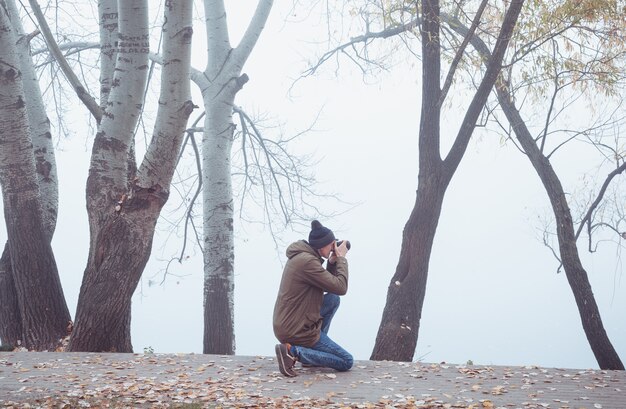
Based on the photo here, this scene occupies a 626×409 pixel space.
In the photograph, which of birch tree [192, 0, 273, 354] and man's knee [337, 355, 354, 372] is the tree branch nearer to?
birch tree [192, 0, 273, 354]

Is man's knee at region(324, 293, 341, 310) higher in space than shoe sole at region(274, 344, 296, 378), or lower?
higher

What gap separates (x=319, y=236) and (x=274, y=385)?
59.6 inches

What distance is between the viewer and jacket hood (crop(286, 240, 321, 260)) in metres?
7.76

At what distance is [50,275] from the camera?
1047 cm

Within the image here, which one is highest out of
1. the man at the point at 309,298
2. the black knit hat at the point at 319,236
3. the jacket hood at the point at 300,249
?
the black knit hat at the point at 319,236

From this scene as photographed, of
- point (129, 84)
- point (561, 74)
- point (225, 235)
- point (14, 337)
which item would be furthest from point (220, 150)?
point (561, 74)

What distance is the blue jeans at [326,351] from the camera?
7.82 metres

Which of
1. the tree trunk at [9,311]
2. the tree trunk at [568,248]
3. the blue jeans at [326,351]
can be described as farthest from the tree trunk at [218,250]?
the tree trunk at [568,248]

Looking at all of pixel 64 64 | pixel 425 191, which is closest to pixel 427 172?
pixel 425 191

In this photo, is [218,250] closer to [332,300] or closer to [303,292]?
[332,300]

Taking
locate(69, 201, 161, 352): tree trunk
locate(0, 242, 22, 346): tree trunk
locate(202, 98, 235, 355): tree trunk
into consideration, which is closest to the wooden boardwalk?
locate(69, 201, 161, 352): tree trunk

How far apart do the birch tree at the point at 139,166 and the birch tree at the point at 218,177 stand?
2482 millimetres

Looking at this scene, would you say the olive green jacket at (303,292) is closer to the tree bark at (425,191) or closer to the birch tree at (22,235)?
the tree bark at (425,191)

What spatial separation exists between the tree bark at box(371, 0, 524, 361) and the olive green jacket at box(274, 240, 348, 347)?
2.28 metres
